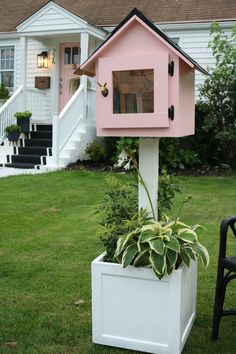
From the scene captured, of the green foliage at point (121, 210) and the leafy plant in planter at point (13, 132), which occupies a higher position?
the leafy plant in planter at point (13, 132)

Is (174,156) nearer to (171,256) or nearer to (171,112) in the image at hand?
(171,112)

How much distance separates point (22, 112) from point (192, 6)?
18.7 feet

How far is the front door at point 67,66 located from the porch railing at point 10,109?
1.61 metres

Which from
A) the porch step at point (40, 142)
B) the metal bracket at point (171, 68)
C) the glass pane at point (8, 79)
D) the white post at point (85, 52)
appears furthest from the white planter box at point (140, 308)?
the glass pane at point (8, 79)

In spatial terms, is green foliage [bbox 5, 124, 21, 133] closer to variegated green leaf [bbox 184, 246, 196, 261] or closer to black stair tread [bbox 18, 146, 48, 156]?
black stair tread [bbox 18, 146, 48, 156]


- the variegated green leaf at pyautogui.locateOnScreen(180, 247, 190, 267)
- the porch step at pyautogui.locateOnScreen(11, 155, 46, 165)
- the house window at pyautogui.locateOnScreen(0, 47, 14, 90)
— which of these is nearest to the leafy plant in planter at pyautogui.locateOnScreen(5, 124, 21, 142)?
the porch step at pyautogui.locateOnScreen(11, 155, 46, 165)

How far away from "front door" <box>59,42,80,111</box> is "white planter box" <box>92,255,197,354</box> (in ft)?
38.0

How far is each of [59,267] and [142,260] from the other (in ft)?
5.62

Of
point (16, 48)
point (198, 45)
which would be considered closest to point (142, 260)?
point (198, 45)

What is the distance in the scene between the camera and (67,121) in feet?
37.4

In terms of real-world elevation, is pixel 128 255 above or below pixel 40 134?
below

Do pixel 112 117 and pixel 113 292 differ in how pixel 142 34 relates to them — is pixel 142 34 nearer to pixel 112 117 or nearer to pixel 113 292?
pixel 112 117

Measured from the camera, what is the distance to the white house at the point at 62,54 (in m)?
11.6

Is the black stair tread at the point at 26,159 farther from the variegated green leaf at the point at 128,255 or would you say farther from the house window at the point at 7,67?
the variegated green leaf at the point at 128,255
